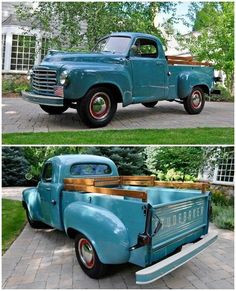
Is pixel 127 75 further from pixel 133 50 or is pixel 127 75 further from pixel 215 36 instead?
pixel 215 36

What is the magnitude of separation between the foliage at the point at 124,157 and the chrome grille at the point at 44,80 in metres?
5.53

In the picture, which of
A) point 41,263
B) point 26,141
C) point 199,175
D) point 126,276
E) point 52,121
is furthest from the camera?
point 199,175

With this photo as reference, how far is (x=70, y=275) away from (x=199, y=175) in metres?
9.35

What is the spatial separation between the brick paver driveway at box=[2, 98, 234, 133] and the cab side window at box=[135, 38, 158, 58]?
1522mm

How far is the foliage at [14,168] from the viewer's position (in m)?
15.8

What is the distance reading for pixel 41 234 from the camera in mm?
6844

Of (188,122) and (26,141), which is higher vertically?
(188,122)

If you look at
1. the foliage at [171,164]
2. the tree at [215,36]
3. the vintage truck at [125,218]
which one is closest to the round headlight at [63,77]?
the vintage truck at [125,218]

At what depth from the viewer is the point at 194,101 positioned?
8891 millimetres

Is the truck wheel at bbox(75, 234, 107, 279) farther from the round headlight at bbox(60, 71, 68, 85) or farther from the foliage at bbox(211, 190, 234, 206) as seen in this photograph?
the foliage at bbox(211, 190, 234, 206)

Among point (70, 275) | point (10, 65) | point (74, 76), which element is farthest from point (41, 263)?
point (10, 65)

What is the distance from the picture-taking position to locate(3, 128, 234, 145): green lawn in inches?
239

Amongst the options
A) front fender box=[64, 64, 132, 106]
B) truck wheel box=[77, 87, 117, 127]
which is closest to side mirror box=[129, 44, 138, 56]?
front fender box=[64, 64, 132, 106]

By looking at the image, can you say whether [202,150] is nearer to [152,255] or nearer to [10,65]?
[152,255]
